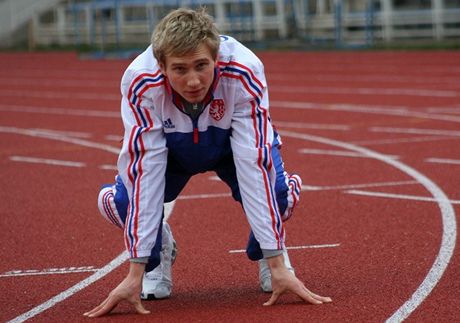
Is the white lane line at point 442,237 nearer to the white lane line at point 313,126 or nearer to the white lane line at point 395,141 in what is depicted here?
the white lane line at point 395,141

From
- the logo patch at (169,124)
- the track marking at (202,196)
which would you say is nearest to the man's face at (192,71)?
the logo patch at (169,124)

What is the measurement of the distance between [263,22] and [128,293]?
27.1 m

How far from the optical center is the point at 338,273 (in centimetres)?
632

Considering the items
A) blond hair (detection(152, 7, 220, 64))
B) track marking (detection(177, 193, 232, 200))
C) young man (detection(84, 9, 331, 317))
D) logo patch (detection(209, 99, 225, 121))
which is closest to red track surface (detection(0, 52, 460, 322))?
track marking (detection(177, 193, 232, 200))

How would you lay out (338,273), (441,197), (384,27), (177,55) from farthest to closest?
(384,27), (441,197), (338,273), (177,55)

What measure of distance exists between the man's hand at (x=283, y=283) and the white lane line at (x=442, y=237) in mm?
430

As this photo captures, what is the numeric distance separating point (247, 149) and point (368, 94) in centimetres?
1224

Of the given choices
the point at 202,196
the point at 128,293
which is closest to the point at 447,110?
the point at 202,196

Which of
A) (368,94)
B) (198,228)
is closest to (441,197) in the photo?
(198,228)

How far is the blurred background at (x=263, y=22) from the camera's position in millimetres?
28859

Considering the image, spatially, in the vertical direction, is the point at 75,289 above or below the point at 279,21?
above

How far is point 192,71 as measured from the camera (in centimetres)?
523

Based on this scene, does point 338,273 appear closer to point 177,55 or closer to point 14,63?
point 177,55

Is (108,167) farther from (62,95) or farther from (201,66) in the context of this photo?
(62,95)
